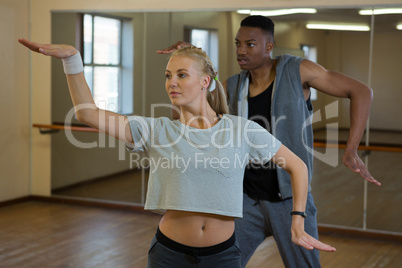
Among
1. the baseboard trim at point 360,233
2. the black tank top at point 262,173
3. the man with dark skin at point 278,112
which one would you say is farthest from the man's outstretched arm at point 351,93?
the baseboard trim at point 360,233

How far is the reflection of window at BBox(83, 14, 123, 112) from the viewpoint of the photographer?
5707 millimetres

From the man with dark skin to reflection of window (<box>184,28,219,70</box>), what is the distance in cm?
268

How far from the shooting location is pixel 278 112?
2512 millimetres

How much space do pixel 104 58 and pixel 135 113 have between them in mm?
653

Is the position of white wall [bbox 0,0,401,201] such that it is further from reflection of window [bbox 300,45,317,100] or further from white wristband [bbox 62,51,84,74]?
white wristband [bbox 62,51,84,74]

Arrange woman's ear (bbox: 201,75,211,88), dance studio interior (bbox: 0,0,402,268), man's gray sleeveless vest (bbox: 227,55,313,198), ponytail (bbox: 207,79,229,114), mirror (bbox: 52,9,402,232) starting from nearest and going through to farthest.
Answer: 1. woman's ear (bbox: 201,75,211,88)
2. ponytail (bbox: 207,79,229,114)
3. man's gray sleeveless vest (bbox: 227,55,313,198)
4. dance studio interior (bbox: 0,0,402,268)
5. mirror (bbox: 52,9,402,232)

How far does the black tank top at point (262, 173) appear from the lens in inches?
100

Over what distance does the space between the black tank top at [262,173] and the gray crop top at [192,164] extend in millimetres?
610

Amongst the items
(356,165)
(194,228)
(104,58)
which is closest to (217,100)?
(194,228)

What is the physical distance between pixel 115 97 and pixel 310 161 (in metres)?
3.51

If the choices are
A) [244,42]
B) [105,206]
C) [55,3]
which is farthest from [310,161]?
[55,3]

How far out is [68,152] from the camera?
6.09 m

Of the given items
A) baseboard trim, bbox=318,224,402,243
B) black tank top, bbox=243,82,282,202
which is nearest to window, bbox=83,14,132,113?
baseboard trim, bbox=318,224,402,243

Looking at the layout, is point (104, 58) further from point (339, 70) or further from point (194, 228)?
point (194, 228)
